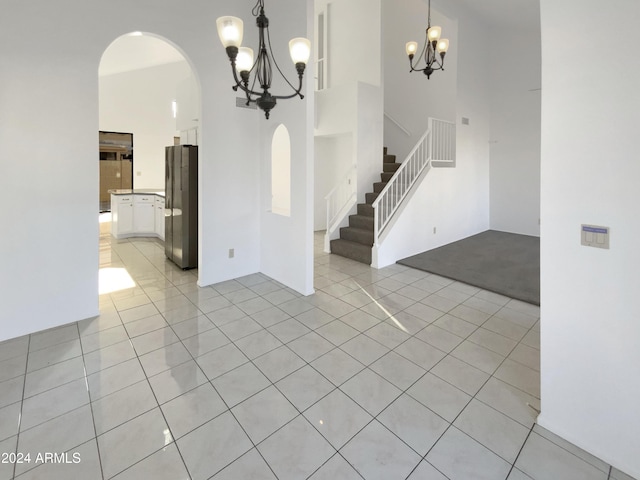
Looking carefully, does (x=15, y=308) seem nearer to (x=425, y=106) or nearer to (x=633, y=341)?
(x=633, y=341)

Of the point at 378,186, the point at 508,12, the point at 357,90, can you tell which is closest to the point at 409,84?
the point at 508,12

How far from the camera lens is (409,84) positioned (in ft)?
24.7

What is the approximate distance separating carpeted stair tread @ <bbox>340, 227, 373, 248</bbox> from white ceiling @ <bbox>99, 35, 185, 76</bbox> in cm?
446

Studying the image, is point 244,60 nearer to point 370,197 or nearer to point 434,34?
point 434,34

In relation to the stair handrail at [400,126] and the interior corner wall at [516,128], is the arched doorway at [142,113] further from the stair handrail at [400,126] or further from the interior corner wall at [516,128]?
the interior corner wall at [516,128]

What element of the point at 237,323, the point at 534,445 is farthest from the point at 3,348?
the point at 534,445

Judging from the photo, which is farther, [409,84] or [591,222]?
[409,84]

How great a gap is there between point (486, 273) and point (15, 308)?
547 centimetres

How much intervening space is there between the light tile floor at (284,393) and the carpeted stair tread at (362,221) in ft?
7.39

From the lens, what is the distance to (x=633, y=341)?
1.58 m

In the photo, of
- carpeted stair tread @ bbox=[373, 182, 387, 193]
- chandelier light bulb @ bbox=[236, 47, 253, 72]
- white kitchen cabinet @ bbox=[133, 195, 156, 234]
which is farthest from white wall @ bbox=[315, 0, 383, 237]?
white kitchen cabinet @ bbox=[133, 195, 156, 234]

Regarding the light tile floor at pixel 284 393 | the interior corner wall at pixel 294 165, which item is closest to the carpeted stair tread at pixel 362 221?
the interior corner wall at pixel 294 165

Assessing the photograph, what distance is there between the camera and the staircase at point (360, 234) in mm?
5395

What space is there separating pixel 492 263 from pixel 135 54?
845 cm
